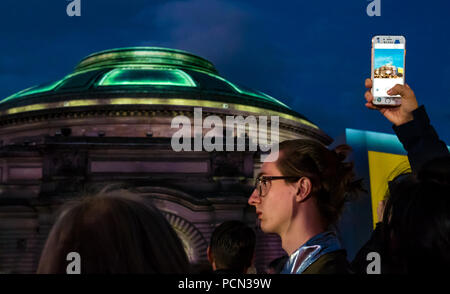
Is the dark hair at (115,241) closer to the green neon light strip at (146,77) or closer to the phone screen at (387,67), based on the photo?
the phone screen at (387,67)

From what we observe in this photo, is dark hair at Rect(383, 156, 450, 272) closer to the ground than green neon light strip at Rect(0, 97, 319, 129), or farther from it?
closer to the ground

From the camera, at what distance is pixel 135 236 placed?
281 cm

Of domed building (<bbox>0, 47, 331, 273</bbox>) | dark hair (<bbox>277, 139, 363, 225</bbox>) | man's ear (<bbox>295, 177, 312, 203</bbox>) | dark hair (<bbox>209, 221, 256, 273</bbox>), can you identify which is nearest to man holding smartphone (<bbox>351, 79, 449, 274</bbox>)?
dark hair (<bbox>277, 139, 363, 225</bbox>)

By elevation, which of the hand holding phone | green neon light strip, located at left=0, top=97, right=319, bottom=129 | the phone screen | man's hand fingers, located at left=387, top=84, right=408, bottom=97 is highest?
green neon light strip, located at left=0, top=97, right=319, bottom=129

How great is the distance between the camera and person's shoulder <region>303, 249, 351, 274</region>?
149 inches

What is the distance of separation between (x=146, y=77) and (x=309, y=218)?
3423 centimetres

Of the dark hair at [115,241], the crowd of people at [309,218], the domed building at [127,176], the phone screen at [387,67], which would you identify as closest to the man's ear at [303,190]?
the crowd of people at [309,218]

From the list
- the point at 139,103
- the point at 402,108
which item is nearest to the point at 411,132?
the point at 402,108

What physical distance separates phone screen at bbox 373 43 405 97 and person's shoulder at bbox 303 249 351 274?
119 centimetres

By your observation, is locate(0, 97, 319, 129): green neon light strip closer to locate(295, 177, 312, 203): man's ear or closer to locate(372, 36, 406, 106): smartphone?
locate(372, 36, 406, 106): smartphone

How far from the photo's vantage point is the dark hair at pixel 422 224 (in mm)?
3045

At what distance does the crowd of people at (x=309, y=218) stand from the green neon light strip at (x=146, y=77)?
32.8 m

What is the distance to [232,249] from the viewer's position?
21.3ft

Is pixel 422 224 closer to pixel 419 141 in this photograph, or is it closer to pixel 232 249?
pixel 419 141
